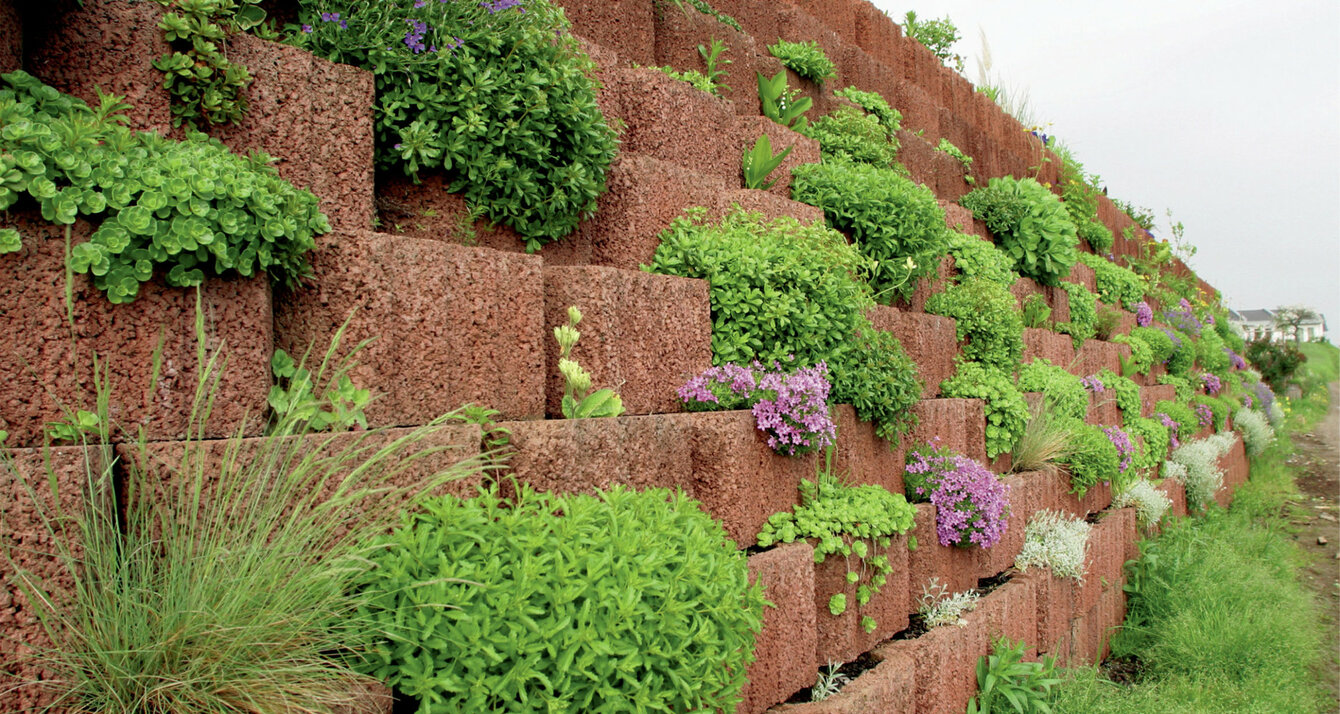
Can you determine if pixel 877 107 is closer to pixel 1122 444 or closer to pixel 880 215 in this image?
pixel 880 215

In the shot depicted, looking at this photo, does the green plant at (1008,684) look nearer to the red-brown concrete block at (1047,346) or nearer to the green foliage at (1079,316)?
the red-brown concrete block at (1047,346)

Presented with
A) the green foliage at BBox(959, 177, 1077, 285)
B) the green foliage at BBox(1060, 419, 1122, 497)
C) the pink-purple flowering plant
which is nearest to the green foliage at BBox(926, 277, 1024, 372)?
the green foliage at BBox(1060, 419, 1122, 497)

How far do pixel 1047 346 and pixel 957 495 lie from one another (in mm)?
2992

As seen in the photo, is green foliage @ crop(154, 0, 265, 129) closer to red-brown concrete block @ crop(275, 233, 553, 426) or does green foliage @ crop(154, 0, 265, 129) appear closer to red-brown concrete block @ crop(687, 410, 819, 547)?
red-brown concrete block @ crop(275, 233, 553, 426)

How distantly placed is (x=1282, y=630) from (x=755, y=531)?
415 cm

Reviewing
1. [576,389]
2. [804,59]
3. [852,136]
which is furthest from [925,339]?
[576,389]

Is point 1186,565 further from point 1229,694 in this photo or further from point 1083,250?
point 1083,250

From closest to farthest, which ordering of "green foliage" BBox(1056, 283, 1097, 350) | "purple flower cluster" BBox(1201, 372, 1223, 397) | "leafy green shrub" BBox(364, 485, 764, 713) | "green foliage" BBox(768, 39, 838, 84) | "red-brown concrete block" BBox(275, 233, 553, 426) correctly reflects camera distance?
"leafy green shrub" BBox(364, 485, 764, 713)
"red-brown concrete block" BBox(275, 233, 553, 426)
"green foliage" BBox(768, 39, 838, 84)
"green foliage" BBox(1056, 283, 1097, 350)
"purple flower cluster" BBox(1201, 372, 1223, 397)

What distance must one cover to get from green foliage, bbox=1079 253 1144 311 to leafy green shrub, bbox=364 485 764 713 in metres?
7.94

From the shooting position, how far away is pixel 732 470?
9.33 feet

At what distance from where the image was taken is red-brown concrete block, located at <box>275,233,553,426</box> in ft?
7.23

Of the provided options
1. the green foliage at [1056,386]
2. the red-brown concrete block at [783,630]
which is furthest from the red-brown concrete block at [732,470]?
the green foliage at [1056,386]

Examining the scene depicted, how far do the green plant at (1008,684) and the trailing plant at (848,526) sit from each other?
76 centimetres

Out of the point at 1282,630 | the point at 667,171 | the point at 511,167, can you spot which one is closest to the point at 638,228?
the point at 667,171
